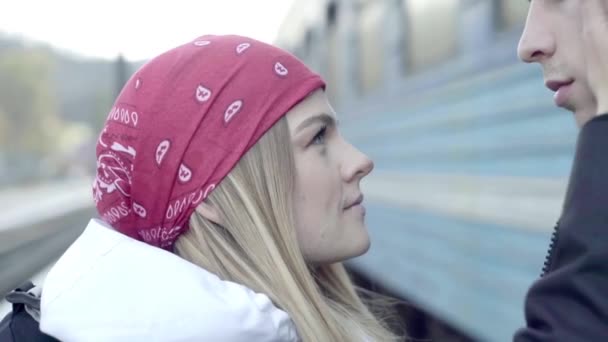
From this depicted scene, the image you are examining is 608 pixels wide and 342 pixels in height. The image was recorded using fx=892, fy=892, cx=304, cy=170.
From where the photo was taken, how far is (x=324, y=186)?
1.54 m

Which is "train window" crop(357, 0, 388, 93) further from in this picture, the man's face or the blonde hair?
the man's face

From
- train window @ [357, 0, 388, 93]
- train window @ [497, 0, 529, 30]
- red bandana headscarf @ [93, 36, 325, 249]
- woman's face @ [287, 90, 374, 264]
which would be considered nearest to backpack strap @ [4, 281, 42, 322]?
red bandana headscarf @ [93, 36, 325, 249]

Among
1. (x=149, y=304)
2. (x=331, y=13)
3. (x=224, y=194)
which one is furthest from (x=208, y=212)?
(x=331, y=13)

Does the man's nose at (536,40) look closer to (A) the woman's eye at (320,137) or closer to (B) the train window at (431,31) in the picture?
(A) the woman's eye at (320,137)

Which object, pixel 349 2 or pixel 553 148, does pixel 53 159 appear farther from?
pixel 553 148

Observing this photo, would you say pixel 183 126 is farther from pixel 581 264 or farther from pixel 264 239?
pixel 581 264

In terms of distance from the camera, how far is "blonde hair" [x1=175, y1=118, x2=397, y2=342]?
1.42 m

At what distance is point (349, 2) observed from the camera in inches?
228

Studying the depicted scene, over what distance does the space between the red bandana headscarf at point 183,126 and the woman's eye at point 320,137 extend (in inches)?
2.9

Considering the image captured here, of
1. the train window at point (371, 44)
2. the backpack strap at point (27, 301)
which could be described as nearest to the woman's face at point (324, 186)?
the backpack strap at point (27, 301)

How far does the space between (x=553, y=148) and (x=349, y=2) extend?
130 inches

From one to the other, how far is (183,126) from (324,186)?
0.27m

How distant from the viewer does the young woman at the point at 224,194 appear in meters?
1.30

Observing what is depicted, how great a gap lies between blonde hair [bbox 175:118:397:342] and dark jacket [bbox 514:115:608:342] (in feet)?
1.59
